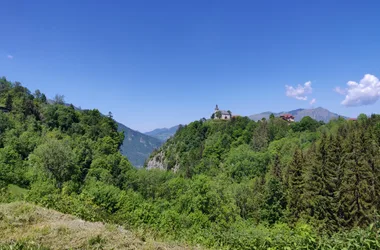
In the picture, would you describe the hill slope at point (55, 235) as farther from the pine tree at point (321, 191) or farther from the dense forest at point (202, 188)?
the pine tree at point (321, 191)

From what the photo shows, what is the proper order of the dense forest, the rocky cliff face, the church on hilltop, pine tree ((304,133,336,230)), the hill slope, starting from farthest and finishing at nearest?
the church on hilltop, the rocky cliff face, pine tree ((304,133,336,230)), the dense forest, the hill slope

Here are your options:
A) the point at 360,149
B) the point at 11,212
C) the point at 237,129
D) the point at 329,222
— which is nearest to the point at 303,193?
the point at 329,222

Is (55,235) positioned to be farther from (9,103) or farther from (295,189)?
(9,103)

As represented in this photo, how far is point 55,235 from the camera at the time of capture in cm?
489

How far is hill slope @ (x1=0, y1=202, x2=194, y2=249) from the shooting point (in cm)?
460

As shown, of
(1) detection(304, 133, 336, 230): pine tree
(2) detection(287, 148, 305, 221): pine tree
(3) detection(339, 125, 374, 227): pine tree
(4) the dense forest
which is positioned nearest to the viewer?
(4) the dense forest

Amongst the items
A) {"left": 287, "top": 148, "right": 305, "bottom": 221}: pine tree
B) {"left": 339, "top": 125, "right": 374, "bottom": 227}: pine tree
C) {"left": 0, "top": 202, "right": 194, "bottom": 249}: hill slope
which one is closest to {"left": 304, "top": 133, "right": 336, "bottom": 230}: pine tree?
{"left": 339, "top": 125, "right": 374, "bottom": 227}: pine tree

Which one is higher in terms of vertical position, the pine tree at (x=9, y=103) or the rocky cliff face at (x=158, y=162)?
the pine tree at (x=9, y=103)

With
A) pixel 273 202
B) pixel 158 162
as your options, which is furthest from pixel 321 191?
pixel 158 162

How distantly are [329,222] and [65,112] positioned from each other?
200ft

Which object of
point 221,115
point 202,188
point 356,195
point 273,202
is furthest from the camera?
point 221,115

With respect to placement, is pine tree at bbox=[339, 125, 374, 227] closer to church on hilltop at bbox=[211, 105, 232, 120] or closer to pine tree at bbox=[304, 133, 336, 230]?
pine tree at bbox=[304, 133, 336, 230]

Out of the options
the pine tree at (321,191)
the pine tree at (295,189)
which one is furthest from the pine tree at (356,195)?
the pine tree at (295,189)

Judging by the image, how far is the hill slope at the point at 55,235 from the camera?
4.60 m
